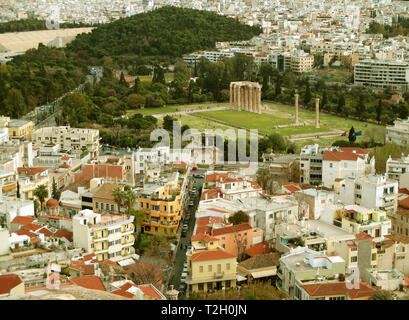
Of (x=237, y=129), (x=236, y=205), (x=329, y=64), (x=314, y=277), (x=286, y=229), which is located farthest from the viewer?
(x=329, y=64)

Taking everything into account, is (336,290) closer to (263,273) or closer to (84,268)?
(263,273)

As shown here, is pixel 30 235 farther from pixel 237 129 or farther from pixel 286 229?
pixel 237 129

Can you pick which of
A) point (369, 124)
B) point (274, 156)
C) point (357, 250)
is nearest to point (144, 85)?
point (369, 124)

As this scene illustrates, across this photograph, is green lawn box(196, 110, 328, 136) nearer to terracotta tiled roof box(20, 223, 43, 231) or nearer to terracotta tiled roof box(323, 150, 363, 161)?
terracotta tiled roof box(323, 150, 363, 161)

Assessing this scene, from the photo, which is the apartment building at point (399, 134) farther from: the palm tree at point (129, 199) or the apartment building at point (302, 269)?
the apartment building at point (302, 269)

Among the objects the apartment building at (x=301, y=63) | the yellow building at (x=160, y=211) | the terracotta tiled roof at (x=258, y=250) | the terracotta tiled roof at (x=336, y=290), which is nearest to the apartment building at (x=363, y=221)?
the terracotta tiled roof at (x=258, y=250)

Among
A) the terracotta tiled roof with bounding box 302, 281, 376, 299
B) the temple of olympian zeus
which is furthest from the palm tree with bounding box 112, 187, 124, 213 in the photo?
the temple of olympian zeus

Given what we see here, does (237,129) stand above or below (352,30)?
below
